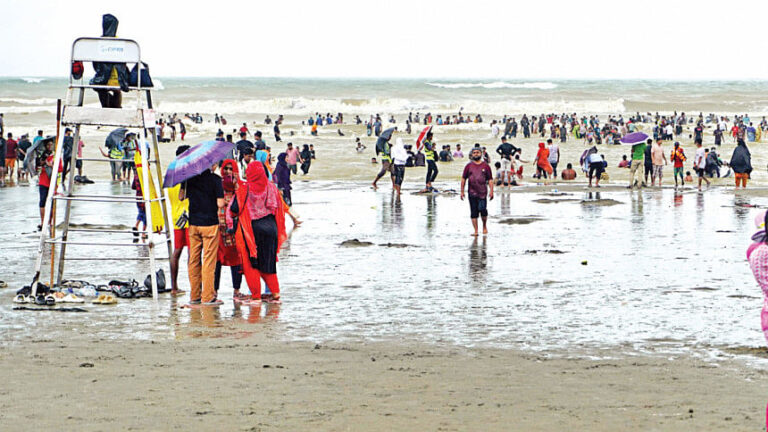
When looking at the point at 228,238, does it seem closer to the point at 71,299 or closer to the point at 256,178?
the point at 256,178

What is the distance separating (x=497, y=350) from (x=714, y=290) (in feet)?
13.4

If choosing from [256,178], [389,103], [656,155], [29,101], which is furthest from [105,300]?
[29,101]

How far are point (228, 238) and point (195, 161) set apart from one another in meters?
0.94

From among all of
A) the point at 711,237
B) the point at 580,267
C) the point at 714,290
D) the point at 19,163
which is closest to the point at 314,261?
the point at 580,267

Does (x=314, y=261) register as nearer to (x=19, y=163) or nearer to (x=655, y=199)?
(x=655, y=199)

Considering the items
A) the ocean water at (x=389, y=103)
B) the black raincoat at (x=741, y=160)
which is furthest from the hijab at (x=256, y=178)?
the ocean water at (x=389, y=103)

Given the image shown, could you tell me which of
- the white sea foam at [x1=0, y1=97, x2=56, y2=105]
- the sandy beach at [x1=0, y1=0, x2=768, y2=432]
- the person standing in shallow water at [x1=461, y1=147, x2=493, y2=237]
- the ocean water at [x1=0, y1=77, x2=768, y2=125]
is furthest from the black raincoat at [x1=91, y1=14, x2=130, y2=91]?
the white sea foam at [x1=0, y1=97, x2=56, y2=105]

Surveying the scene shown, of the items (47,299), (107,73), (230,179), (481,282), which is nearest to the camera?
(107,73)

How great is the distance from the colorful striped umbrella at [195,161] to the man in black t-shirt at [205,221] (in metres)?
0.21

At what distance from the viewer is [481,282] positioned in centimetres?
1189

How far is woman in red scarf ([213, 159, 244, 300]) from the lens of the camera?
33.2 feet

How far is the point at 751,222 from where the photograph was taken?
1834cm

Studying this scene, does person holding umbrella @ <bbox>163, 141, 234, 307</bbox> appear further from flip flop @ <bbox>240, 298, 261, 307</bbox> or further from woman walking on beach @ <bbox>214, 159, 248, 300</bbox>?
flip flop @ <bbox>240, 298, 261, 307</bbox>

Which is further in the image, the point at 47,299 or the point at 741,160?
the point at 741,160
